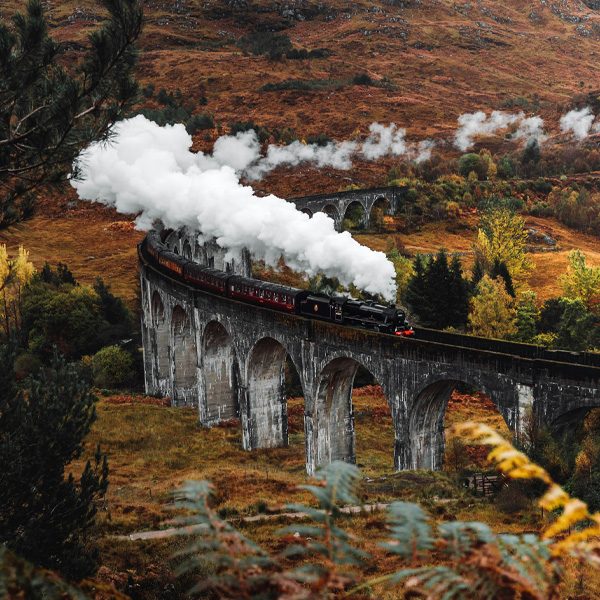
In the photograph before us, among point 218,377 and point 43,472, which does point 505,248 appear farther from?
point 43,472

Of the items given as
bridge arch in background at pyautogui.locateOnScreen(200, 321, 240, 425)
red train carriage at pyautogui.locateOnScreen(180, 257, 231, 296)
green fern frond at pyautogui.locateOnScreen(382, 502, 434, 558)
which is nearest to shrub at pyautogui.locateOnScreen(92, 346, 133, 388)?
red train carriage at pyautogui.locateOnScreen(180, 257, 231, 296)

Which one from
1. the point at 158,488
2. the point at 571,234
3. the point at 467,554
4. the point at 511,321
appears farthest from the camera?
the point at 571,234

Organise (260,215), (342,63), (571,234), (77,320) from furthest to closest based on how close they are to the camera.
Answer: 1. (342,63)
2. (571,234)
3. (77,320)
4. (260,215)

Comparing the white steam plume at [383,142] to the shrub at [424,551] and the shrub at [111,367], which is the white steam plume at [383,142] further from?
the shrub at [424,551]

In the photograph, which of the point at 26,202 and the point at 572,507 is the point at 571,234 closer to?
the point at 26,202

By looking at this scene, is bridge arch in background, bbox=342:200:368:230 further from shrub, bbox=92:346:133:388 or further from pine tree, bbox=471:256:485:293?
shrub, bbox=92:346:133:388

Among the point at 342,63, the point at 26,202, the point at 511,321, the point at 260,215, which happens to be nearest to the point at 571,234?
the point at 511,321

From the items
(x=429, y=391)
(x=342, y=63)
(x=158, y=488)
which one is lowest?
(x=158, y=488)
